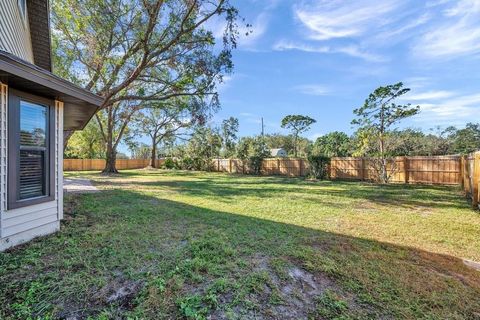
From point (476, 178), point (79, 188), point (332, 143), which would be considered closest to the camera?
point (476, 178)

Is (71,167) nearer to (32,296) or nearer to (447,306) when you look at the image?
(32,296)

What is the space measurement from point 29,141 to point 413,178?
1501 centimetres

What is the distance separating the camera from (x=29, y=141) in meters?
3.29

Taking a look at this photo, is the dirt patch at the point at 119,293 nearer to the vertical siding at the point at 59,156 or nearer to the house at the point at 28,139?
the house at the point at 28,139

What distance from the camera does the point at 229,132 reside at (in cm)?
2789

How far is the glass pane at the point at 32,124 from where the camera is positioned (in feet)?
10.4

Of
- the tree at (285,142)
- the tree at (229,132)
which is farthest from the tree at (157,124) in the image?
the tree at (285,142)

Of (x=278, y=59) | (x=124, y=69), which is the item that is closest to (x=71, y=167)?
(x=124, y=69)

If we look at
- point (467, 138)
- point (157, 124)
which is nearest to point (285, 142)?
point (157, 124)

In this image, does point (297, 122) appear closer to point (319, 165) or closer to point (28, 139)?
point (319, 165)

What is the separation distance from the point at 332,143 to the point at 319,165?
19939mm

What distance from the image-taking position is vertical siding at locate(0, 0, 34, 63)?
3.59 metres

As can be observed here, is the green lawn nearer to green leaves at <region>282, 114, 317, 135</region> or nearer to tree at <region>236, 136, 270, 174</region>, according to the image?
tree at <region>236, 136, 270, 174</region>

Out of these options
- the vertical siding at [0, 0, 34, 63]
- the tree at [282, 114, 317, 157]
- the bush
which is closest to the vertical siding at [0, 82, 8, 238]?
the vertical siding at [0, 0, 34, 63]
